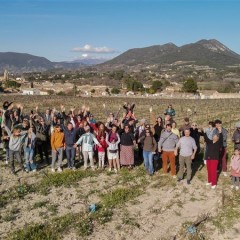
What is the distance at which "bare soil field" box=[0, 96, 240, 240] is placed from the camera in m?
8.38

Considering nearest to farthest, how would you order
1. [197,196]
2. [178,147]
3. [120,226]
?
1. [120,226]
2. [197,196]
3. [178,147]

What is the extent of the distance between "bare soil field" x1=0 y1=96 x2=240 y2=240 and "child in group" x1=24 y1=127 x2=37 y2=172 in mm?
299

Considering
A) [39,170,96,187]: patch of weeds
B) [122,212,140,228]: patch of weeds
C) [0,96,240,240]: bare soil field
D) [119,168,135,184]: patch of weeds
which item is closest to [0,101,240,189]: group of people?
[119,168,135,184]: patch of weeds

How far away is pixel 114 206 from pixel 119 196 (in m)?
0.56

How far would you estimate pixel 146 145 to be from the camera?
39.9ft

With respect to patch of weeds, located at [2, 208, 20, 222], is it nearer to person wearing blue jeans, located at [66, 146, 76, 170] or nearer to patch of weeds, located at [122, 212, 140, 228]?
patch of weeds, located at [122, 212, 140, 228]

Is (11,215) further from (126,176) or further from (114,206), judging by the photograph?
(126,176)

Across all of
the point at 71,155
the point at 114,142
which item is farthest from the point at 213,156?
the point at 71,155

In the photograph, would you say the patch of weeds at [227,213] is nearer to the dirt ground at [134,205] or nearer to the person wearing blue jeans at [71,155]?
the dirt ground at [134,205]

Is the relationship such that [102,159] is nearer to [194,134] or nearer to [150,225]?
[194,134]

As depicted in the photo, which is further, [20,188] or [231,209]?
[20,188]

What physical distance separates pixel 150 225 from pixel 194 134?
4.67m

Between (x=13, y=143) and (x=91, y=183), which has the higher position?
(x=13, y=143)

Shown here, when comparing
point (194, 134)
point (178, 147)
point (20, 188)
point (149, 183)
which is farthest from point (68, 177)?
point (194, 134)
